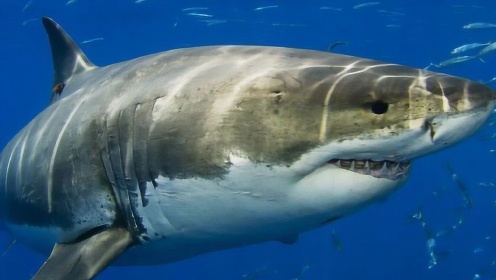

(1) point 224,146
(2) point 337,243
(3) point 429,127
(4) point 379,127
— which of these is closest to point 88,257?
(1) point 224,146

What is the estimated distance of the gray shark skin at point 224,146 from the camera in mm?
2580

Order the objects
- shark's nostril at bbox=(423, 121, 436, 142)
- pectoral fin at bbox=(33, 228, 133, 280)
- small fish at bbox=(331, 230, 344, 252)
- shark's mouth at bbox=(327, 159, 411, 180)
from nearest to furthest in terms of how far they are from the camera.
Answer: shark's nostril at bbox=(423, 121, 436, 142), shark's mouth at bbox=(327, 159, 411, 180), pectoral fin at bbox=(33, 228, 133, 280), small fish at bbox=(331, 230, 344, 252)

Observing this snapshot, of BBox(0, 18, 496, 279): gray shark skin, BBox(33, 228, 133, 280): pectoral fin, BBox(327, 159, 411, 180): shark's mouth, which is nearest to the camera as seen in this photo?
BBox(0, 18, 496, 279): gray shark skin

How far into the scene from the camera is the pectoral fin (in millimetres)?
3502

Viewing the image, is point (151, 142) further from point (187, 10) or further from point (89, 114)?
point (187, 10)

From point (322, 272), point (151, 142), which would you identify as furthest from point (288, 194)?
point (322, 272)

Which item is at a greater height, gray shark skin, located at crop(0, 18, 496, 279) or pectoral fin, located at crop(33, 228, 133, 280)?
gray shark skin, located at crop(0, 18, 496, 279)

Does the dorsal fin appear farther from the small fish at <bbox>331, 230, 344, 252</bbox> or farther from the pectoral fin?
the small fish at <bbox>331, 230, 344, 252</bbox>

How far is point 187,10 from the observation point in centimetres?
2333

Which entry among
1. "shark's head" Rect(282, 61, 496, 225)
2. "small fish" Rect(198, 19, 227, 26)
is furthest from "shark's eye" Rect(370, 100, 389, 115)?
"small fish" Rect(198, 19, 227, 26)

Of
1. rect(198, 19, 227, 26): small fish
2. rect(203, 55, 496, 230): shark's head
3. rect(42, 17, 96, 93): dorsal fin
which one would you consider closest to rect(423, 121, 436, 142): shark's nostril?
rect(203, 55, 496, 230): shark's head

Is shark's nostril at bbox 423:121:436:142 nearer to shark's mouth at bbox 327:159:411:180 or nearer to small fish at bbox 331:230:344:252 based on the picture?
shark's mouth at bbox 327:159:411:180

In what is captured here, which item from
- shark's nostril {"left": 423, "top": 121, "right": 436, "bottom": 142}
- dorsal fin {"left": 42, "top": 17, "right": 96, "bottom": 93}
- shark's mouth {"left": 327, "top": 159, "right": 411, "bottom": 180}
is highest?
shark's nostril {"left": 423, "top": 121, "right": 436, "bottom": 142}

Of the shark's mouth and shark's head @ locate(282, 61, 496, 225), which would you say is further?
the shark's mouth
